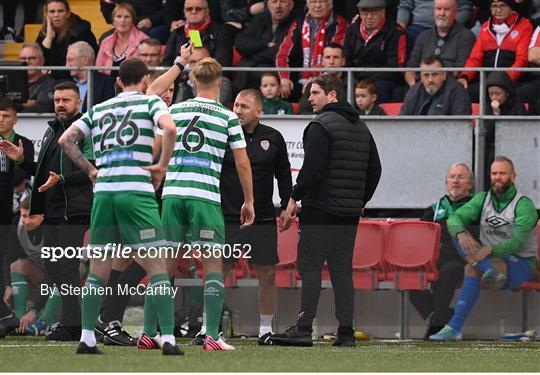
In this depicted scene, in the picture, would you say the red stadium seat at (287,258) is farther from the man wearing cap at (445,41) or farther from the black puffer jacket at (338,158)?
the man wearing cap at (445,41)

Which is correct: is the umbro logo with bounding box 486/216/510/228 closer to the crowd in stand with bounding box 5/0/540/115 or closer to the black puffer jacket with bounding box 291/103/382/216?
the crowd in stand with bounding box 5/0/540/115

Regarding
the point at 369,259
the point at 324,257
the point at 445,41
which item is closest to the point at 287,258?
the point at 369,259

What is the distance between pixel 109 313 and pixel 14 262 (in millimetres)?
2260

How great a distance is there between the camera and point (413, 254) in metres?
13.4

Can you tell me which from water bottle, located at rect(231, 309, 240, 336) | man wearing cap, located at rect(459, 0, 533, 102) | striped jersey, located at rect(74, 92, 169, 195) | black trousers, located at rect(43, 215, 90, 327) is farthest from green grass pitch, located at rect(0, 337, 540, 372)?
man wearing cap, located at rect(459, 0, 533, 102)

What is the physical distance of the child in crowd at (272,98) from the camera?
1493cm

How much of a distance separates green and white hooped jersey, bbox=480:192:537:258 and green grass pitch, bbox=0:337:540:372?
166 cm

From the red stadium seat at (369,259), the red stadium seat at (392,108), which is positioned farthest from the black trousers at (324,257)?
the red stadium seat at (392,108)

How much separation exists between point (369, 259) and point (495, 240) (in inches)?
45.6

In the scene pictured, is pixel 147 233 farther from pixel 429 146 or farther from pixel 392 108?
pixel 392 108

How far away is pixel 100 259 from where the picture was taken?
31.5 feet

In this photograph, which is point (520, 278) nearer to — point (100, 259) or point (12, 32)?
point (100, 259)

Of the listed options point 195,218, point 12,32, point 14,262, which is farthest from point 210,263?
point 12,32

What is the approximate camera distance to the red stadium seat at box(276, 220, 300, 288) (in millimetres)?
13539
